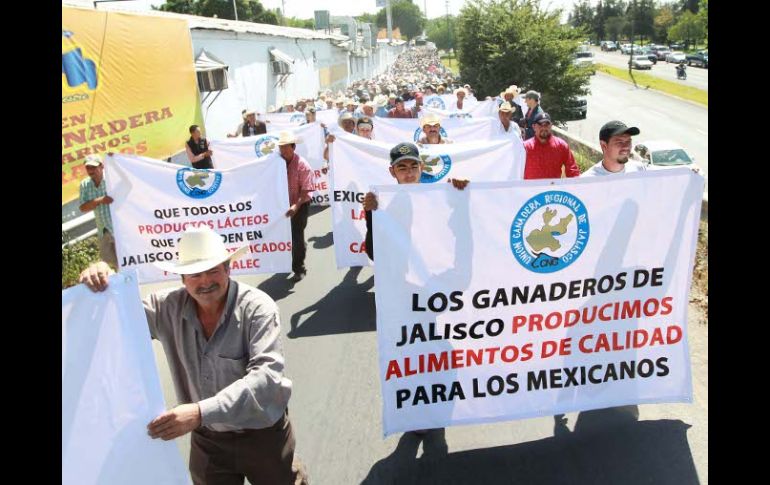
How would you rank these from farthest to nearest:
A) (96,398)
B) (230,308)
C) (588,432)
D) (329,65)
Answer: (329,65) → (588,432) → (230,308) → (96,398)

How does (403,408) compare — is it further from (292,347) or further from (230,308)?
(292,347)

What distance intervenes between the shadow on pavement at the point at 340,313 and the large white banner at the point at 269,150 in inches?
97.9

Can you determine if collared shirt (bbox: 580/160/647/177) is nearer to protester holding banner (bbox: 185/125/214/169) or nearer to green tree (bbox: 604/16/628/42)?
protester holding banner (bbox: 185/125/214/169)

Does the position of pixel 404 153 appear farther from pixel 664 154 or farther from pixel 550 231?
pixel 664 154

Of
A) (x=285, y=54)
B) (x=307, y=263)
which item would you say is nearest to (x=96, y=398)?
(x=307, y=263)

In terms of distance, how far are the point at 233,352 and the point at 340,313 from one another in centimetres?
380

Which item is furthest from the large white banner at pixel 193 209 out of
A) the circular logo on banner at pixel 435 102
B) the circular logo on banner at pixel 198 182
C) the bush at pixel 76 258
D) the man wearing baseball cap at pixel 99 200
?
the circular logo on banner at pixel 435 102

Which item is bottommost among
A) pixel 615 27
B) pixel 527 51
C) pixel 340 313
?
pixel 340 313

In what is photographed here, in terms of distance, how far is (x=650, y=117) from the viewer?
28.7 meters

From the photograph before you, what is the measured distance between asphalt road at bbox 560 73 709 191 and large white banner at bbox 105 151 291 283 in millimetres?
13409

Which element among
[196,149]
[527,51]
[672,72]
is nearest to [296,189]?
[196,149]

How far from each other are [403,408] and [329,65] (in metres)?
41.8

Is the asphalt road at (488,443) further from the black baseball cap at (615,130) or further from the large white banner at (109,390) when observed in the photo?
the black baseball cap at (615,130)

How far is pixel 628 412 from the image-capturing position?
436cm
